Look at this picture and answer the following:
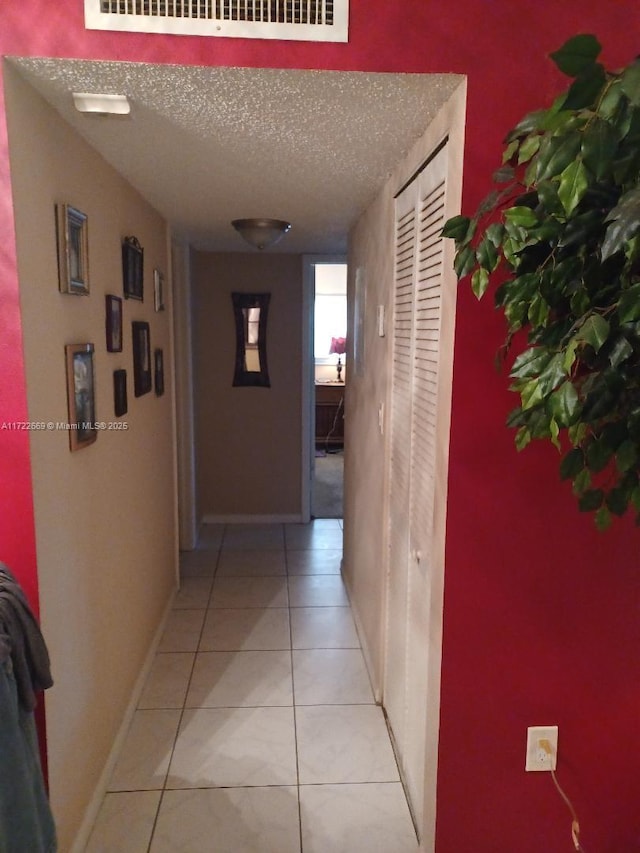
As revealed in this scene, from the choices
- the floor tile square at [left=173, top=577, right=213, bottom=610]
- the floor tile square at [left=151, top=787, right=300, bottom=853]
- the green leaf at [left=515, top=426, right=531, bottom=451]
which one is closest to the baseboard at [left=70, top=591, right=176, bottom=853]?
the floor tile square at [left=151, top=787, right=300, bottom=853]

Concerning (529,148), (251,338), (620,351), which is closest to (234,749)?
(620,351)

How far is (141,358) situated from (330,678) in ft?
5.11

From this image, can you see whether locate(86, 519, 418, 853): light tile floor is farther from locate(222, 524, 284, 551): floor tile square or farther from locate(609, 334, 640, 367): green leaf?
locate(609, 334, 640, 367): green leaf

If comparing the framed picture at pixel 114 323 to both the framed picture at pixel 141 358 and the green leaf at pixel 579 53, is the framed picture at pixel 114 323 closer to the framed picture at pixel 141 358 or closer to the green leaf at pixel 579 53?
the framed picture at pixel 141 358

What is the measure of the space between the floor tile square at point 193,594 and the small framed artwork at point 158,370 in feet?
3.79

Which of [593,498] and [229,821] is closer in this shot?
[593,498]

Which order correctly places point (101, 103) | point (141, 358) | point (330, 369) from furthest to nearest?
point (330, 369), point (141, 358), point (101, 103)

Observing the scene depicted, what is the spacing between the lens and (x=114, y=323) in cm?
203

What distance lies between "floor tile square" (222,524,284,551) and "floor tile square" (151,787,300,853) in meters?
2.16

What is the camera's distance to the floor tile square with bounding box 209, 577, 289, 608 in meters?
3.27

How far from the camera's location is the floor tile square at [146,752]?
199 cm

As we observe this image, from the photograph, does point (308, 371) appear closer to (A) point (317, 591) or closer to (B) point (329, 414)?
(A) point (317, 591)

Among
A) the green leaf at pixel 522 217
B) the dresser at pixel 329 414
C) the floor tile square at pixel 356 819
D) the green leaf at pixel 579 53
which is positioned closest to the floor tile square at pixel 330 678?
the floor tile square at pixel 356 819

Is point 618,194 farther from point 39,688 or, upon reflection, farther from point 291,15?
point 39,688
